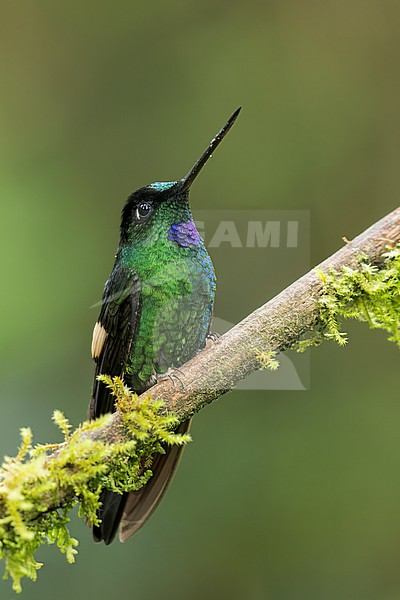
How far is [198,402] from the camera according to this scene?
77.8 inches

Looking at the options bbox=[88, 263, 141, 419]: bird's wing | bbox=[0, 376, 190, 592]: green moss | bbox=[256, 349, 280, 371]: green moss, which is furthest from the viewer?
bbox=[88, 263, 141, 419]: bird's wing

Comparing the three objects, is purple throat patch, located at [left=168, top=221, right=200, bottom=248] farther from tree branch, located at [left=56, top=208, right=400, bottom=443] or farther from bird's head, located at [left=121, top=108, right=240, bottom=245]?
tree branch, located at [left=56, top=208, right=400, bottom=443]

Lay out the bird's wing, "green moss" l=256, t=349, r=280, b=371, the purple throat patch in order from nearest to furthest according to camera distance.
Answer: "green moss" l=256, t=349, r=280, b=371
the bird's wing
the purple throat patch

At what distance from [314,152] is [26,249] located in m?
1.96

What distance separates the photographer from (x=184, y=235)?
264cm

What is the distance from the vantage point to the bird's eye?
268 cm

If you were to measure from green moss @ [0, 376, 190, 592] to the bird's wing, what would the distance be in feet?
2.02

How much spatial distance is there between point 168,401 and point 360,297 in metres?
0.62

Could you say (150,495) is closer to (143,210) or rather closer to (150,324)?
(150,324)

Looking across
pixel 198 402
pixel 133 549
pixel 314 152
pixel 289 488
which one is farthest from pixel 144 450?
pixel 314 152

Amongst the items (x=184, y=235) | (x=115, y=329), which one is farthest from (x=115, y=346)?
(x=184, y=235)

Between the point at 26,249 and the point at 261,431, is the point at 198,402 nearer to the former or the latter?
the point at 261,431

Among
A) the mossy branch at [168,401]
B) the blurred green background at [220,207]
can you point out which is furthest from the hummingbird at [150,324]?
the blurred green background at [220,207]

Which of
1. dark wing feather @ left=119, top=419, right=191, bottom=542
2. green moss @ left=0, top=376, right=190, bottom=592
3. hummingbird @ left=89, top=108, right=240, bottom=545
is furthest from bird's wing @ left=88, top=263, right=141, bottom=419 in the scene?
green moss @ left=0, top=376, right=190, bottom=592
